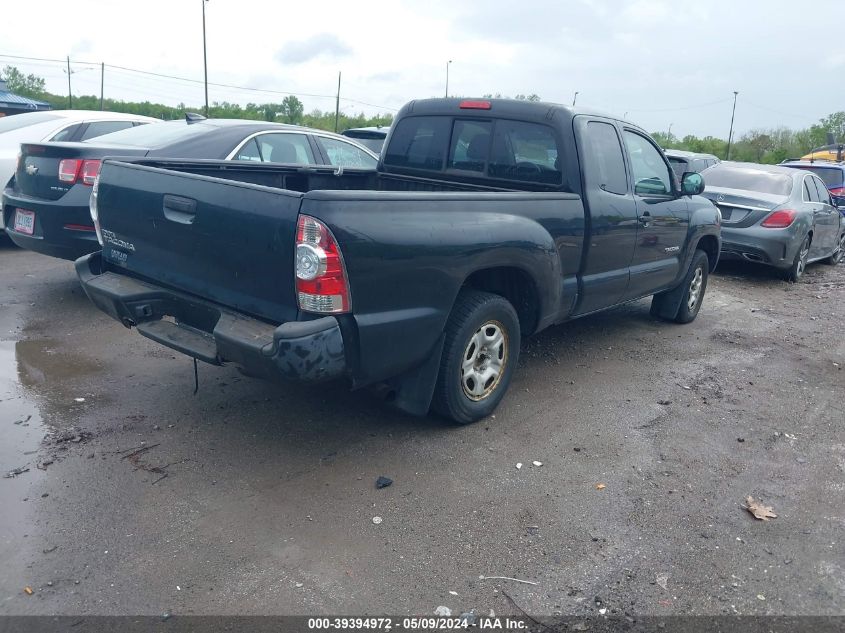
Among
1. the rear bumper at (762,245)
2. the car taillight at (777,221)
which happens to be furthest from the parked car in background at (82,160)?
the car taillight at (777,221)

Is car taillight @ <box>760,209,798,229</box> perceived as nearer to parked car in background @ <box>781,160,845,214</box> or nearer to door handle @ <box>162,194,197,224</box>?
parked car in background @ <box>781,160,845,214</box>

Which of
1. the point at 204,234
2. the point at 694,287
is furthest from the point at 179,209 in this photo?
the point at 694,287

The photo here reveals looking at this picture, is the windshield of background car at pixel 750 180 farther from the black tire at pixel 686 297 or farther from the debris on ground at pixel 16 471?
the debris on ground at pixel 16 471

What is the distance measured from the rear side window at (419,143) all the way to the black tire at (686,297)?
9.50 ft

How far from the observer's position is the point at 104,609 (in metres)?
2.83

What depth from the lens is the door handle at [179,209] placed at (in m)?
3.85

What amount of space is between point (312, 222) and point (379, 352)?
760 millimetres

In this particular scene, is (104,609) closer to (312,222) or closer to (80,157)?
(312,222)

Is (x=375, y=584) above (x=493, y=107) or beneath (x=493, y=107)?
beneath

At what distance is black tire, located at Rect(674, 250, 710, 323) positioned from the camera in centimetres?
720

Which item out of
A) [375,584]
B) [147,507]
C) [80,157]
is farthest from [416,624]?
[80,157]

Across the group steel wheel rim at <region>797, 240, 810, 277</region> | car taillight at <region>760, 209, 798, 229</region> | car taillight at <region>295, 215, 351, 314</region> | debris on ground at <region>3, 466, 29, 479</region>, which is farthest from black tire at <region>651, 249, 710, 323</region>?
debris on ground at <region>3, 466, 29, 479</region>

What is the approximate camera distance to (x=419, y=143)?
5.89m

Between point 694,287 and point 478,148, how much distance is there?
10.5ft
